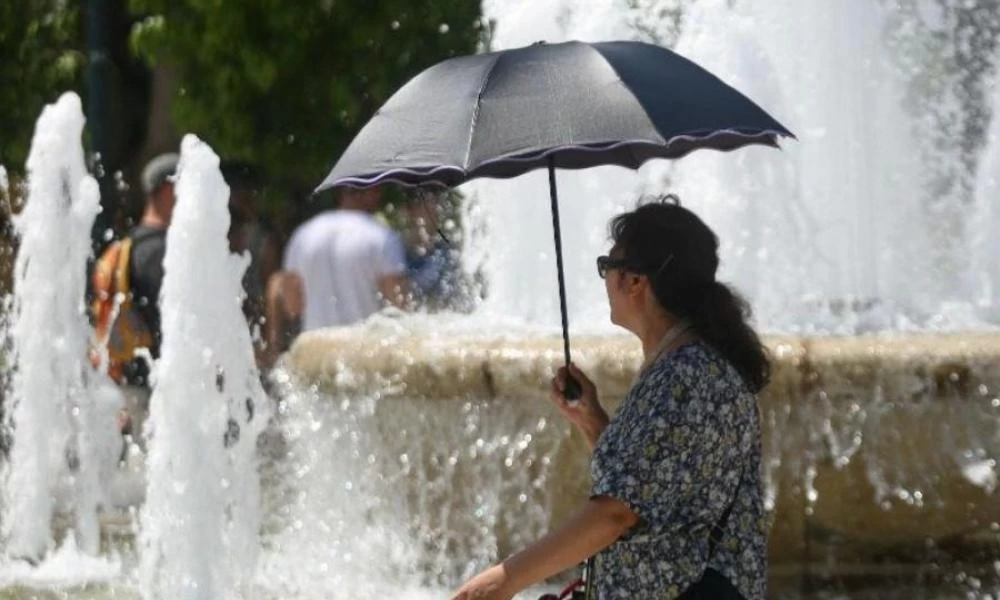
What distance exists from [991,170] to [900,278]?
987 millimetres

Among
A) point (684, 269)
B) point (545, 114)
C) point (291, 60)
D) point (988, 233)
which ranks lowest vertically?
point (988, 233)

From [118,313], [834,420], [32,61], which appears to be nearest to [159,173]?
[118,313]

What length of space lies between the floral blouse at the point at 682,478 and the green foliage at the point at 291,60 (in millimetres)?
10115

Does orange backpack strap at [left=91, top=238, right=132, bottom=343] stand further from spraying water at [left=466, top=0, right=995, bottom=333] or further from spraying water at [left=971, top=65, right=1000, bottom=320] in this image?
spraying water at [left=971, top=65, right=1000, bottom=320]

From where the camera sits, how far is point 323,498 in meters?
6.53

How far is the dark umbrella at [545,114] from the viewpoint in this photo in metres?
3.78

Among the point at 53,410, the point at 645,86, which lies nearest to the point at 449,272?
the point at 53,410

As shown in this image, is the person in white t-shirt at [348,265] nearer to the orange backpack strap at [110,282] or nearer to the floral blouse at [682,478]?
the orange backpack strap at [110,282]

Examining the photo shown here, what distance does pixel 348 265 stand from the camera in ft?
27.9

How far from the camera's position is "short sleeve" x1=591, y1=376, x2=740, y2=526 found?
3.21 m

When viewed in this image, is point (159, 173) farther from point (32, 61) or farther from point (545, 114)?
point (32, 61)

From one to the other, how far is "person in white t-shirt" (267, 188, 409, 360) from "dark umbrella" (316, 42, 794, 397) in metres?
4.29

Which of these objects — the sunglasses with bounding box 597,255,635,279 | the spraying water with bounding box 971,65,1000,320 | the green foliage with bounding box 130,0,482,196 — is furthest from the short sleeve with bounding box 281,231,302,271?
the sunglasses with bounding box 597,255,635,279

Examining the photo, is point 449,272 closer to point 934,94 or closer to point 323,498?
point 934,94
